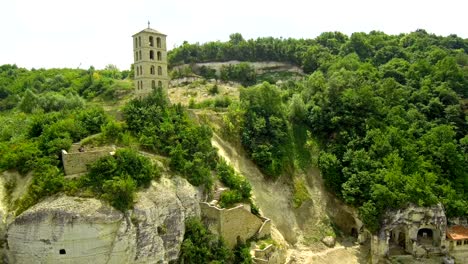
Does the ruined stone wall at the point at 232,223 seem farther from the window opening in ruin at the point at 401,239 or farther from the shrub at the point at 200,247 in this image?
the window opening in ruin at the point at 401,239

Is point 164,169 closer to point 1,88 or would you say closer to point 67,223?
point 67,223

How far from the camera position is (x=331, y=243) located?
111 feet

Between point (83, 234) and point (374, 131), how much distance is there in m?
27.5

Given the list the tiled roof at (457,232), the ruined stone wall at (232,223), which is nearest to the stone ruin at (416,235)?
the tiled roof at (457,232)

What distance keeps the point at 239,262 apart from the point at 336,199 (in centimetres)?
1341

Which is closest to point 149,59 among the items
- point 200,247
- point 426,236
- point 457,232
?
point 200,247

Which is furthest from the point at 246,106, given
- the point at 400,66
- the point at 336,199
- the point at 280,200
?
the point at 400,66

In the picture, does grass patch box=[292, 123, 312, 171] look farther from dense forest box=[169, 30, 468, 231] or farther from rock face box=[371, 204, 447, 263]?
rock face box=[371, 204, 447, 263]

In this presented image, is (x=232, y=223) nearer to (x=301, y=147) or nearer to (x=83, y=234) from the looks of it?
(x=83, y=234)

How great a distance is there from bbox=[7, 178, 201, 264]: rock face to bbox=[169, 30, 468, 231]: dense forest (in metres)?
14.5

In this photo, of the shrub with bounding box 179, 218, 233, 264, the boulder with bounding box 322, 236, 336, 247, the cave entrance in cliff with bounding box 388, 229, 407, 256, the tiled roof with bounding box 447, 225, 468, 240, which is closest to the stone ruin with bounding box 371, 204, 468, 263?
the tiled roof with bounding box 447, 225, 468, 240

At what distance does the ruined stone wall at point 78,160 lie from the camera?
26422 mm

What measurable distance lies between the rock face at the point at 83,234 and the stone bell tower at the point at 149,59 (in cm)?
1299

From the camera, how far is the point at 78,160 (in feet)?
87.5
